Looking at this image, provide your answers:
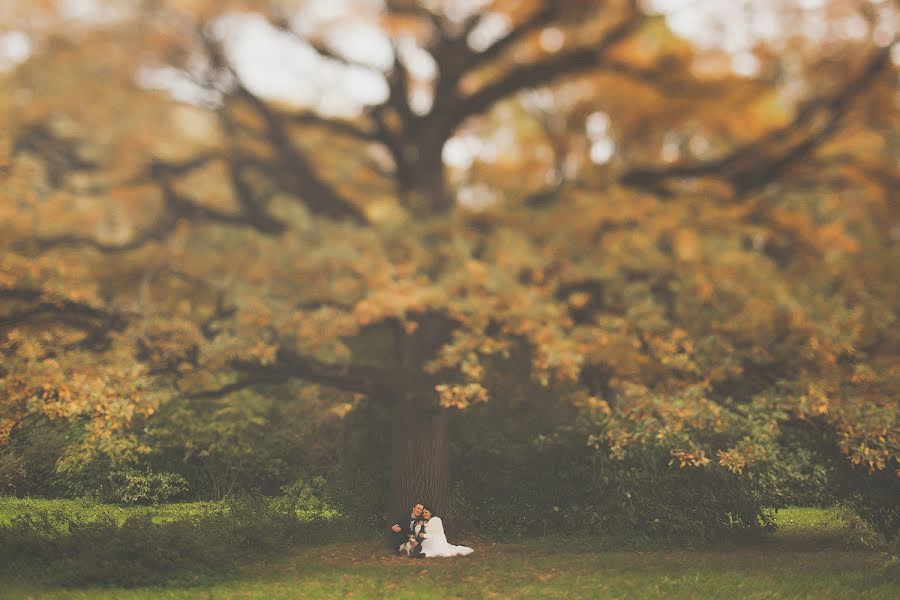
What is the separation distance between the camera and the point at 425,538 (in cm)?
1367

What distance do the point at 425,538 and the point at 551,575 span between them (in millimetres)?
2475

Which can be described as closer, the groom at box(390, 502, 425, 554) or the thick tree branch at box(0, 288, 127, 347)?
the thick tree branch at box(0, 288, 127, 347)

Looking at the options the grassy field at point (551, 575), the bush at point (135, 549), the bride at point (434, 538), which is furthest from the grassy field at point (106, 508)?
the bride at point (434, 538)

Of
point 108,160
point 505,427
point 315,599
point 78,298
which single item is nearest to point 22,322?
point 78,298

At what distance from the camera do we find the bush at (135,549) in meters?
11.0

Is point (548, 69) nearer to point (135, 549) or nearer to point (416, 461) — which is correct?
point (416, 461)

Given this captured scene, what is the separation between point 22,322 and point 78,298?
150 centimetres

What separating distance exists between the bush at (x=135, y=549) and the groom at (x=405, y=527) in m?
2.05

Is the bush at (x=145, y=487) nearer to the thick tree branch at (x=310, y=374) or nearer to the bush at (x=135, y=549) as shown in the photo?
the bush at (x=135, y=549)

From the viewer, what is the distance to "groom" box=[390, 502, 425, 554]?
13.7 metres

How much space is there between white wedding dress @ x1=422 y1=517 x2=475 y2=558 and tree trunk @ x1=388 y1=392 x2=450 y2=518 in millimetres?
691

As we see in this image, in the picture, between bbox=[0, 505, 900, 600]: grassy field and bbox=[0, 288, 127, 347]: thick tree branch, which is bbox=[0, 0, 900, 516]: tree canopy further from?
bbox=[0, 505, 900, 600]: grassy field

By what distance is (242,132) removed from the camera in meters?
13.1

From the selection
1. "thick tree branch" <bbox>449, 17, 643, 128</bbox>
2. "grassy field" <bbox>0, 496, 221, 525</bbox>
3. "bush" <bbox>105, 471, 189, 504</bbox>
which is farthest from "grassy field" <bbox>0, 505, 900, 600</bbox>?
"bush" <bbox>105, 471, 189, 504</bbox>
